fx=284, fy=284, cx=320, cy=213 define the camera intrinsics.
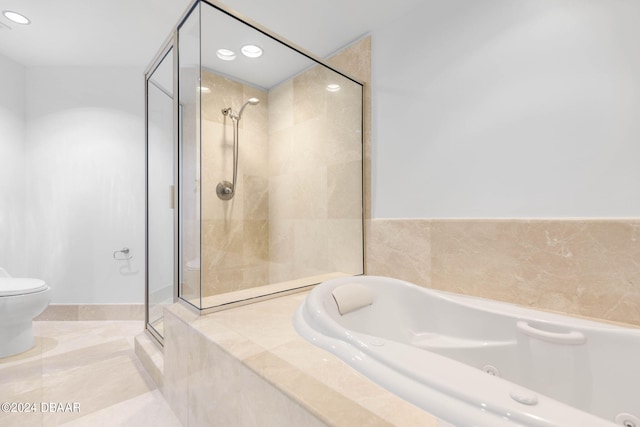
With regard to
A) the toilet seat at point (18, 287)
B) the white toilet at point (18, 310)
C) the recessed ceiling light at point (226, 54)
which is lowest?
the white toilet at point (18, 310)

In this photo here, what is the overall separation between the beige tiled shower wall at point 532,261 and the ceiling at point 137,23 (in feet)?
4.31

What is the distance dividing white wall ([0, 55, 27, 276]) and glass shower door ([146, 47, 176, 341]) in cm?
130

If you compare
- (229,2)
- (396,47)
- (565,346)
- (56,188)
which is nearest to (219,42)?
(229,2)

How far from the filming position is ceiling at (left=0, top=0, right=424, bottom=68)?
170cm

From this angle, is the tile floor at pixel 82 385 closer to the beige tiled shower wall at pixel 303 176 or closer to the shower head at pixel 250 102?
the beige tiled shower wall at pixel 303 176

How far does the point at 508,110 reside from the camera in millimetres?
1333

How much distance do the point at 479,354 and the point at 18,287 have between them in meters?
2.65

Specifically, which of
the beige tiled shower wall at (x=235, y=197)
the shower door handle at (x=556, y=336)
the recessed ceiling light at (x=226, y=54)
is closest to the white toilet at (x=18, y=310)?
the beige tiled shower wall at (x=235, y=197)

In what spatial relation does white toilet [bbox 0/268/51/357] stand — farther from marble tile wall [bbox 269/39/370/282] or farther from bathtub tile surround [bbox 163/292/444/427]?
marble tile wall [bbox 269/39/370/282]

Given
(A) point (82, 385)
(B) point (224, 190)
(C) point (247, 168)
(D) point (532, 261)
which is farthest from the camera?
(C) point (247, 168)

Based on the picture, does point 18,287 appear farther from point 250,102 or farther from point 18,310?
point 250,102

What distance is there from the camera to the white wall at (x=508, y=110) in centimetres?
109

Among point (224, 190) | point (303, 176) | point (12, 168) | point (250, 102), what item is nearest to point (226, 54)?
point (250, 102)

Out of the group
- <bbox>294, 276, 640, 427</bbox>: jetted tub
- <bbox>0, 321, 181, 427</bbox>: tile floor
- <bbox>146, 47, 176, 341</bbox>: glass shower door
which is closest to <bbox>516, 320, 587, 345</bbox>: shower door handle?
<bbox>294, 276, 640, 427</bbox>: jetted tub
